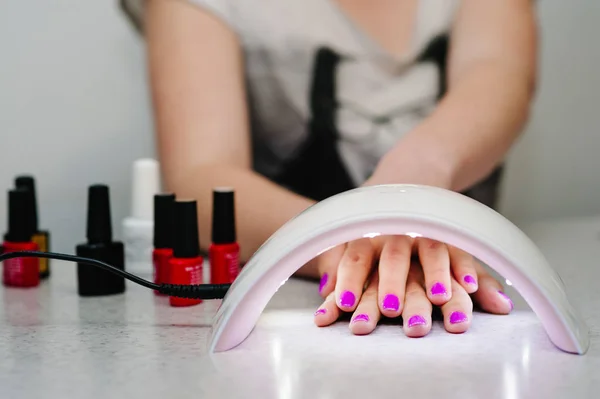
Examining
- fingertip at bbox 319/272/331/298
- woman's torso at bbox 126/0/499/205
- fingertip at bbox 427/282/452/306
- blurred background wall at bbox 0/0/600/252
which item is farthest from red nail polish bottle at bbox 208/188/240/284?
blurred background wall at bbox 0/0/600/252

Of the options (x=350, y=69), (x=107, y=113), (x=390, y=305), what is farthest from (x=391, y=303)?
(x=107, y=113)

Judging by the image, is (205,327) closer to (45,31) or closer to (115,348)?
(115,348)

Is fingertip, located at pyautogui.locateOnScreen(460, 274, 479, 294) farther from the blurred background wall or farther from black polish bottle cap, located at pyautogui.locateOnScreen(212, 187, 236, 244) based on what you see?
the blurred background wall

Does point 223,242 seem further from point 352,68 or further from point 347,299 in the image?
point 352,68

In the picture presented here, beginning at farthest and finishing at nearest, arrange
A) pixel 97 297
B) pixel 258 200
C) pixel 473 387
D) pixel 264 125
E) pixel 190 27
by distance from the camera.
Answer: pixel 264 125
pixel 190 27
pixel 258 200
pixel 97 297
pixel 473 387

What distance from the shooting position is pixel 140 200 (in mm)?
713

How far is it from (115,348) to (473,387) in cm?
22

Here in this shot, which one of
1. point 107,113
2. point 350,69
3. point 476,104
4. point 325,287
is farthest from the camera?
point 107,113

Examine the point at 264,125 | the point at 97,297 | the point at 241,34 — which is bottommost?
the point at 97,297

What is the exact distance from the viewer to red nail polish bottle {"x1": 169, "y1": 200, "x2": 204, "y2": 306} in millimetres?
558

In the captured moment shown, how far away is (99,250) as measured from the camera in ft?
1.96

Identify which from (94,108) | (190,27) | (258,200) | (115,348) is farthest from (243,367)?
(94,108)

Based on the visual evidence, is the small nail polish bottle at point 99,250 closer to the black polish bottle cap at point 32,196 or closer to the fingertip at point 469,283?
the black polish bottle cap at point 32,196

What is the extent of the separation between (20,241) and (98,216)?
89 millimetres
